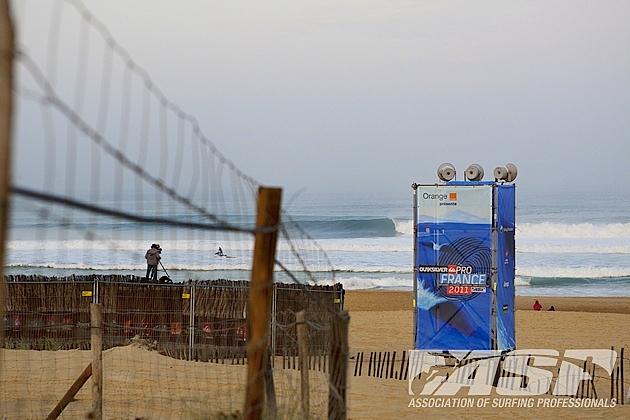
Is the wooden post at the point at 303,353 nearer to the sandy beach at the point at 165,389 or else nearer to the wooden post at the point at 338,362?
the sandy beach at the point at 165,389

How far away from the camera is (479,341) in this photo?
1283 centimetres

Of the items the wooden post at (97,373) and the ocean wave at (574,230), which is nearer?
the wooden post at (97,373)

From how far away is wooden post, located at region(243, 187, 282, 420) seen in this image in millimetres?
4387

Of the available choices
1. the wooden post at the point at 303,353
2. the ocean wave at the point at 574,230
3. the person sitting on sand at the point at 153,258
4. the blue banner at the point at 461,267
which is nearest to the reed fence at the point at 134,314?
the blue banner at the point at 461,267

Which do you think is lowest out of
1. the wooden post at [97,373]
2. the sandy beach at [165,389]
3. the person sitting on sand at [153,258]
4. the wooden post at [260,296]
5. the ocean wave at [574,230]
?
the sandy beach at [165,389]

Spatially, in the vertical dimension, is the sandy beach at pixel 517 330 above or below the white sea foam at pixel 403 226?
below

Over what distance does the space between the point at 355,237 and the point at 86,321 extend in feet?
142

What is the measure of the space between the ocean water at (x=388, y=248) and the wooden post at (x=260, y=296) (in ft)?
68.8

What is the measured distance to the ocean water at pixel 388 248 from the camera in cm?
3834

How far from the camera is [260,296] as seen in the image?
439cm

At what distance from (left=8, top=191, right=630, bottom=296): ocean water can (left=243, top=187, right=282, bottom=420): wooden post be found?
20973 mm

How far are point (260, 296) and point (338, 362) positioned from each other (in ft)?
4.97

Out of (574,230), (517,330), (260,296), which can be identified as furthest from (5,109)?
(574,230)

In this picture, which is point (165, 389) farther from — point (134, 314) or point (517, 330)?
point (517, 330)
